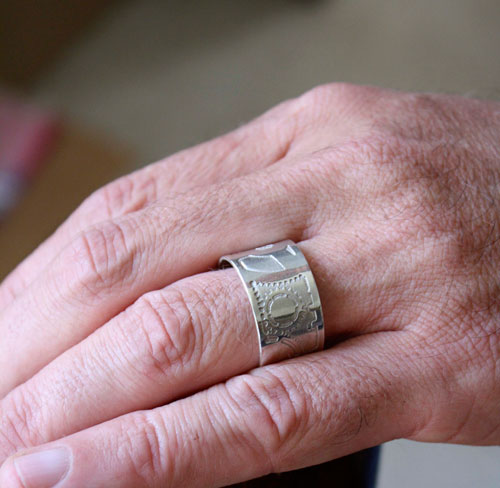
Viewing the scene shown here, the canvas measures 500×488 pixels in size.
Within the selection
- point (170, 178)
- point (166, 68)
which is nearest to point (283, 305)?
point (170, 178)

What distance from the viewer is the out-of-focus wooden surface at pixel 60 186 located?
5.99 feet

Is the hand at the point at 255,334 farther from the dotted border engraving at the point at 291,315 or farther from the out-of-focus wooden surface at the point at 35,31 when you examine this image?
the out-of-focus wooden surface at the point at 35,31

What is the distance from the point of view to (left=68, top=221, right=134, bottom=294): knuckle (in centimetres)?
73

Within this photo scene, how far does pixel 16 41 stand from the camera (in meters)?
2.46

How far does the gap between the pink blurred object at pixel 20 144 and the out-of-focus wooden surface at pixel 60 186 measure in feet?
0.11

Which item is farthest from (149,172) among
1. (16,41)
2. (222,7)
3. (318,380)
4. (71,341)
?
(16,41)

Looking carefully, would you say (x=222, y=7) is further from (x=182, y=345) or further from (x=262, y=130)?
(x=182, y=345)

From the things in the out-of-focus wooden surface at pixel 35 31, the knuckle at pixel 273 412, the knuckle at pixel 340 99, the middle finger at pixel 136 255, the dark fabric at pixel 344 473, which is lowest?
the dark fabric at pixel 344 473

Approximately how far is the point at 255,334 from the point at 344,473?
0.28 m

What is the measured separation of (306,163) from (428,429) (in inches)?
14.8

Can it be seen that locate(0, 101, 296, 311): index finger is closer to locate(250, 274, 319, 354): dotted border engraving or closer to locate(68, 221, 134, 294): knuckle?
locate(68, 221, 134, 294): knuckle

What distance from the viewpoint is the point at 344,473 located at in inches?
31.7

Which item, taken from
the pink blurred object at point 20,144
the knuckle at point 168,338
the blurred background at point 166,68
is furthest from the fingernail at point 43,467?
the pink blurred object at point 20,144

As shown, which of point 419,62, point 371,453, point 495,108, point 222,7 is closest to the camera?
point 371,453
